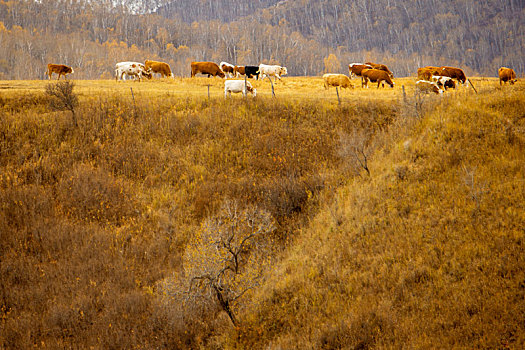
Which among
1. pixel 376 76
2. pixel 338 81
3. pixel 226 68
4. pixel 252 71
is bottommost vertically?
pixel 338 81

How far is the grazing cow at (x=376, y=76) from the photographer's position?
2833 centimetres

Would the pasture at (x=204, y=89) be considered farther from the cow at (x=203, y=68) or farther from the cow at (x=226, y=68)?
the cow at (x=226, y=68)

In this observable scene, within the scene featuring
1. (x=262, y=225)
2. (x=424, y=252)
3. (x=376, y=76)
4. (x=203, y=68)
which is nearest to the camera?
(x=424, y=252)

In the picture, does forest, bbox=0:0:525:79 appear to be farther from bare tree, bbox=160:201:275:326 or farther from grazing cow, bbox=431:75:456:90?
bare tree, bbox=160:201:275:326

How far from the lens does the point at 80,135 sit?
19.4 m

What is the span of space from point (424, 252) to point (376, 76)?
22.1 metres

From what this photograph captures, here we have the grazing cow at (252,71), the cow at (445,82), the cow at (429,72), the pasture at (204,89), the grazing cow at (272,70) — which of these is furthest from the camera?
the grazing cow at (252,71)

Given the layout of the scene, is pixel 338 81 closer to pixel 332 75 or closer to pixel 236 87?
pixel 332 75

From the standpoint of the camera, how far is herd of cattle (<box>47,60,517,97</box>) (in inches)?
931

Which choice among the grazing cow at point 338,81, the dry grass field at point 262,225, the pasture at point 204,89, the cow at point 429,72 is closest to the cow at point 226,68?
the pasture at point 204,89

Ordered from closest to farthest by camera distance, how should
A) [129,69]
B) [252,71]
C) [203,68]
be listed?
1. [129,69]
2. [203,68]
3. [252,71]

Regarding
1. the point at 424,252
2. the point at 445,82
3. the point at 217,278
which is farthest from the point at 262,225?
the point at 445,82

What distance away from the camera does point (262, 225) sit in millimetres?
11977

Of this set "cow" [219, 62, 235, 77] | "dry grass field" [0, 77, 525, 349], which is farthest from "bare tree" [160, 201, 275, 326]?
"cow" [219, 62, 235, 77]
